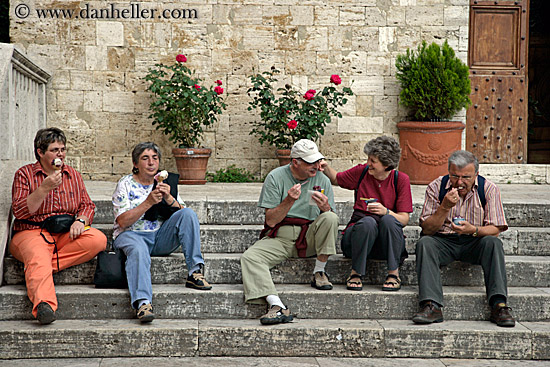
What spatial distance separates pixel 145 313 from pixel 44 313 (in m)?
0.63

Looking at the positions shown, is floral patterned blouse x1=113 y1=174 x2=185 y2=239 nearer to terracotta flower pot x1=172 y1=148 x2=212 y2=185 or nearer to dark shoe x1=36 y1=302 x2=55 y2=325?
dark shoe x1=36 y1=302 x2=55 y2=325

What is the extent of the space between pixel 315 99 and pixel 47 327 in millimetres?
4524

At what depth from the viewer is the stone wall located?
311 inches

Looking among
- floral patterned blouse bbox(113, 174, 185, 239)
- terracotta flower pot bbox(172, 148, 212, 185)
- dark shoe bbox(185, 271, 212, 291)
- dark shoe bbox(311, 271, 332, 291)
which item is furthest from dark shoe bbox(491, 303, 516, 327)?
terracotta flower pot bbox(172, 148, 212, 185)

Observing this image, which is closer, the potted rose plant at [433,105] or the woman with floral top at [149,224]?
the woman with floral top at [149,224]

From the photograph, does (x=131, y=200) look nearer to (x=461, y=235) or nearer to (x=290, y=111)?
(x=461, y=235)

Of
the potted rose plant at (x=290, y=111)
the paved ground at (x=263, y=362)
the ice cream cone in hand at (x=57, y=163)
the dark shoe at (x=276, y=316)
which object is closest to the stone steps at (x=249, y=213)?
the ice cream cone in hand at (x=57, y=163)

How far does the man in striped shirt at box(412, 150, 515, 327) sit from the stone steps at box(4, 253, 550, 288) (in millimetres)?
199

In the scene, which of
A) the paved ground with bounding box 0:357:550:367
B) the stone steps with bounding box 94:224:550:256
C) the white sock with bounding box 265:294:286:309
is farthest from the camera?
the stone steps with bounding box 94:224:550:256

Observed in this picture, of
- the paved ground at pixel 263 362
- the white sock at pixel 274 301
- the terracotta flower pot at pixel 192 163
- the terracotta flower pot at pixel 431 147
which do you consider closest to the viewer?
the paved ground at pixel 263 362

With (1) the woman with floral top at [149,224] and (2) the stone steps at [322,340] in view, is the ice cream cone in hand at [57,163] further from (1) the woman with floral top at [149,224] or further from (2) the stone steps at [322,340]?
(2) the stone steps at [322,340]

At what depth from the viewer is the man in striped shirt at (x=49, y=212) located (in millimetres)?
4402

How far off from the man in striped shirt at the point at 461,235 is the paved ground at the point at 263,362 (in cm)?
31

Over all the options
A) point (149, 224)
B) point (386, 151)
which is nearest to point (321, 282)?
point (386, 151)
